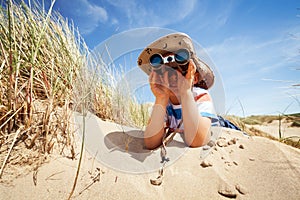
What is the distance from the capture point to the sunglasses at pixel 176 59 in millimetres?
1616

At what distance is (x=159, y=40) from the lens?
1.91 meters

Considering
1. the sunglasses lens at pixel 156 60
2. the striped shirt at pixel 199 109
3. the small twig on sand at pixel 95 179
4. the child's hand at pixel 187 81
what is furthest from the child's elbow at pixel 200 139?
the small twig on sand at pixel 95 179

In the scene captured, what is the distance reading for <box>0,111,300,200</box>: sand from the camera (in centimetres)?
95

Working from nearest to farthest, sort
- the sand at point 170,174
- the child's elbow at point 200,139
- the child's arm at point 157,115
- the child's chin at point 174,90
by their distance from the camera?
the sand at point 170,174, the child's elbow at point 200,139, the child's arm at point 157,115, the child's chin at point 174,90

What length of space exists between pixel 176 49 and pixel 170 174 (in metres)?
1.19

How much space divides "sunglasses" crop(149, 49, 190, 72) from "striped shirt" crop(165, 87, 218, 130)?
393 millimetres

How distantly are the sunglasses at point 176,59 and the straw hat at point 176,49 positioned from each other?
115 mm

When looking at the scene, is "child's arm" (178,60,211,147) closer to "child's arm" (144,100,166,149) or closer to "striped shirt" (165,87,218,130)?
"striped shirt" (165,87,218,130)

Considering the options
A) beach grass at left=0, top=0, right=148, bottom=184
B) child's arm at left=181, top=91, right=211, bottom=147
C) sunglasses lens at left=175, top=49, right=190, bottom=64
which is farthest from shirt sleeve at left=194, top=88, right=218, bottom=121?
beach grass at left=0, top=0, right=148, bottom=184

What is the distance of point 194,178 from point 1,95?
1246mm

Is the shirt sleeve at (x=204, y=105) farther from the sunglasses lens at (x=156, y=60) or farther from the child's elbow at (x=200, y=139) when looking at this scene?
the sunglasses lens at (x=156, y=60)

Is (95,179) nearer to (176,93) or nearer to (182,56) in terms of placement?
(182,56)

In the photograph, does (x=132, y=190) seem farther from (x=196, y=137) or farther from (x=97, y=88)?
(x=97, y=88)

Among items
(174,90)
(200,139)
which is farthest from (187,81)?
(200,139)
